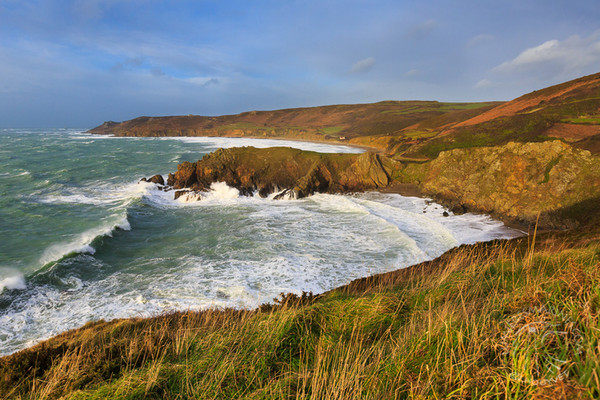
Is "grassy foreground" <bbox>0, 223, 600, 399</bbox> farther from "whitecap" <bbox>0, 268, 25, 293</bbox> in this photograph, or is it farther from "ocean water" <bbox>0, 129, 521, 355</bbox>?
"whitecap" <bbox>0, 268, 25, 293</bbox>

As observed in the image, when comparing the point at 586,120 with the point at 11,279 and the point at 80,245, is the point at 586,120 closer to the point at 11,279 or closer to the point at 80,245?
the point at 80,245

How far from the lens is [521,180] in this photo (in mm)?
22828

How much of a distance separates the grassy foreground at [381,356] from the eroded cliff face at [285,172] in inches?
1009

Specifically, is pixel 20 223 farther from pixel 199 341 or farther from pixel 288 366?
pixel 288 366

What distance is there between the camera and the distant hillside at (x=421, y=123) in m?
29.0

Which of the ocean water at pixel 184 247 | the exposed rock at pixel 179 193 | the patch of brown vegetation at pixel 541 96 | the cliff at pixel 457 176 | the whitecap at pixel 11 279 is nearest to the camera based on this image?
the ocean water at pixel 184 247

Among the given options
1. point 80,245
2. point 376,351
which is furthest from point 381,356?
point 80,245

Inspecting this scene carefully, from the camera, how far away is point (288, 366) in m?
3.63

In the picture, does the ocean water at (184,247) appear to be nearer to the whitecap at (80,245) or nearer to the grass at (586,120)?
the whitecap at (80,245)

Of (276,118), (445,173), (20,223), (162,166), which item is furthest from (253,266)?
(276,118)

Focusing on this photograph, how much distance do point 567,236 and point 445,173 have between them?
15853 mm

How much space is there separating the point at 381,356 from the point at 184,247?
648 inches

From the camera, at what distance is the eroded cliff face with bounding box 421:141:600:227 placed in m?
19.8

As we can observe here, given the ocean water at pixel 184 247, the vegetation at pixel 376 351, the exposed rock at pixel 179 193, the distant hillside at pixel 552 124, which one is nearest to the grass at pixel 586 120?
the distant hillside at pixel 552 124
